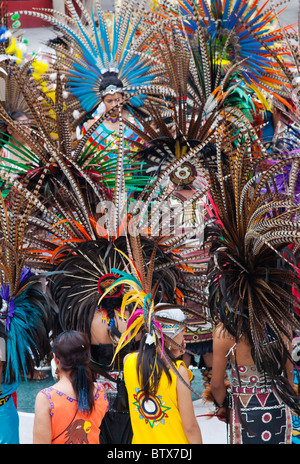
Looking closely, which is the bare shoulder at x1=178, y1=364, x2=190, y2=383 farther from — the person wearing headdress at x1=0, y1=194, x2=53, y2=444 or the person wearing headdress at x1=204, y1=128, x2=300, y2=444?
the person wearing headdress at x1=0, y1=194, x2=53, y2=444

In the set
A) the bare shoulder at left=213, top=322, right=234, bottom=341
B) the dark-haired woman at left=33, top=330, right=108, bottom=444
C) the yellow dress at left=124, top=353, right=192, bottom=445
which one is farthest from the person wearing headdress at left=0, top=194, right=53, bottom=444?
the bare shoulder at left=213, top=322, right=234, bottom=341

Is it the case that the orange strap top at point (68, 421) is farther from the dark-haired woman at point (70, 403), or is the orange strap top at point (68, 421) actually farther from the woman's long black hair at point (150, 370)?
the woman's long black hair at point (150, 370)

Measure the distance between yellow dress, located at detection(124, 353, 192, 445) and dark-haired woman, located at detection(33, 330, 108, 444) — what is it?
14 centimetres

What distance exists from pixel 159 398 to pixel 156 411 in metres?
0.06

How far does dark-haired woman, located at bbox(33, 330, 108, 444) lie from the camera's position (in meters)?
2.42

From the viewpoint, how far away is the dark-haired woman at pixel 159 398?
96.2 inches

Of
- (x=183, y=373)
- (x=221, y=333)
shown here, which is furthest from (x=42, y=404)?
(x=221, y=333)

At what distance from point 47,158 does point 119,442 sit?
1354 millimetres

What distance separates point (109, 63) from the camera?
185 inches

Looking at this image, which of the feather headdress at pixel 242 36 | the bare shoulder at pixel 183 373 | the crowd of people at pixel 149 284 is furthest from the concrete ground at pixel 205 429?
the feather headdress at pixel 242 36

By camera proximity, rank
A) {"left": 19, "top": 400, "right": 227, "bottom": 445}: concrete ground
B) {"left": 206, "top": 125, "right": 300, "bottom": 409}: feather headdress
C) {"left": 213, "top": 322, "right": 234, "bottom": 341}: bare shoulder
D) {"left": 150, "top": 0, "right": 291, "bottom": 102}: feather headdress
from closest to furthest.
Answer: {"left": 206, "top": 125, "right": 300, "bottom": 409}: feather headdress → {"left": 213, "top": 322, "right": 234, "bottom": 341}: bare shoulder → {"left": 19, "top": 400, "right": 227, "bottom": 445}: concrete ground → {"left": 150, "top": 0, "right": 291, "bottom": 102}: feather headdress

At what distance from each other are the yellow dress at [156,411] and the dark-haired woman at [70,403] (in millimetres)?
144

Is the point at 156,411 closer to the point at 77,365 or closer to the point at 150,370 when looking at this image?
the point at 150,370

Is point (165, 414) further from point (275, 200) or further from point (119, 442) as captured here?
point (275, 200)
